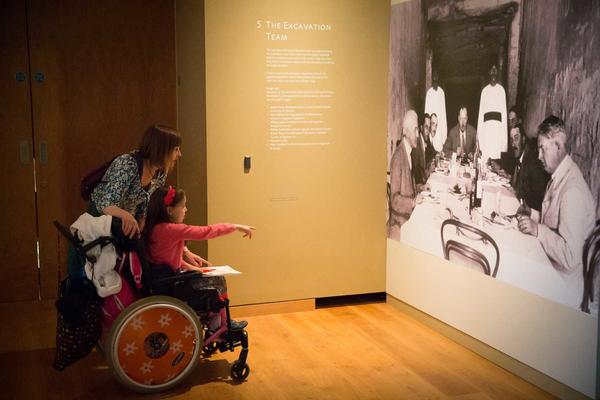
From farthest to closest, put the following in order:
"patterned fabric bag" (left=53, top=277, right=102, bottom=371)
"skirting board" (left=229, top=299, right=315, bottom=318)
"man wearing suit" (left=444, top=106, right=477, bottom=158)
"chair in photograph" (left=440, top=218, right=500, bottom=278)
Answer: "skirting board" (left=229, top=299, right=315, bottom=318)
"man wearing suit" (left=444, top=106, right=477, bottom=158)
"chair in photograph" (left=440, top=218, right=500, bottom=278)
"patterned fabric bag" (left=53, top=277, right=102, bottom=371)

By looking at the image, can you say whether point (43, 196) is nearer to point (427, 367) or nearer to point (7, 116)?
point (7, 116)

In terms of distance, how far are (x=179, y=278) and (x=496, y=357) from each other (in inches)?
78.3

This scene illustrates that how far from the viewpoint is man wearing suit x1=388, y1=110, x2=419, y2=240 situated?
5012 mm

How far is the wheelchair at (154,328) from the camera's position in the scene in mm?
3584

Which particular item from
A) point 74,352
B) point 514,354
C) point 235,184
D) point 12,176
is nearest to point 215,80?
point 235,184

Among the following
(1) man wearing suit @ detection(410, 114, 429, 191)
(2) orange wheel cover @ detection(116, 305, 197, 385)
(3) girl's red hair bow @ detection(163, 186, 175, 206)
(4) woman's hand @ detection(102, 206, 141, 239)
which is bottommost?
(2) orange wheel cover @ detection(116, 305, 197, 385)

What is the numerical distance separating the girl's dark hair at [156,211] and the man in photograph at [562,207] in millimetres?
2028

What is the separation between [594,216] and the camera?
130 inches

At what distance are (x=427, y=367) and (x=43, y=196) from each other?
3.27 metres

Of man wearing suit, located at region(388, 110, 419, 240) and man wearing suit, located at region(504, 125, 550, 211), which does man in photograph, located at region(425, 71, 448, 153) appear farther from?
man wearing suit, located at region(504, 125, 550, 211)

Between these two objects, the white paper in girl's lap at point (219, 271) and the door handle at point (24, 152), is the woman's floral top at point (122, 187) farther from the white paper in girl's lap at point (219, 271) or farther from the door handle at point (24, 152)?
the door handle at point (24, 152)

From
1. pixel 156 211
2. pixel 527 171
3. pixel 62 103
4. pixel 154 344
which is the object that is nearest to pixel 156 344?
pixel 154 344

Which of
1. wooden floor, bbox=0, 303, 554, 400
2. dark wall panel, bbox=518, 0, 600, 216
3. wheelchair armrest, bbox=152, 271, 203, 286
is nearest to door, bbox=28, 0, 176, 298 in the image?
wooden floor, bbox=0, 303, 554, 400

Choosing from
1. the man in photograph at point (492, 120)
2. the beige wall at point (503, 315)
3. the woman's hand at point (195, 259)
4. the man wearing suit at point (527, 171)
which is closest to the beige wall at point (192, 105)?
the woman's hand at point (195, 259)
